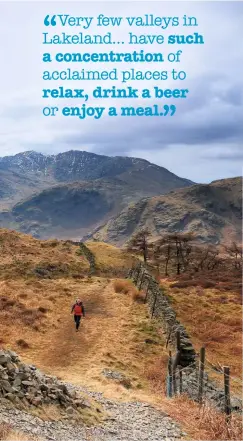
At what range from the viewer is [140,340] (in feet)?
87.4

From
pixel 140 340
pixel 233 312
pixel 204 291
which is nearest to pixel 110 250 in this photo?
A: pixel 204 291

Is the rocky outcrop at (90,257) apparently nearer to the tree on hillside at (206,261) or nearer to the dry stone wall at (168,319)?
the dry stone wall at (168,319)

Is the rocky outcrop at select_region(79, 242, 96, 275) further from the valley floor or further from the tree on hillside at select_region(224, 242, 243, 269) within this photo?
the tree on hillside at select_region(224, 242, 243, 269)

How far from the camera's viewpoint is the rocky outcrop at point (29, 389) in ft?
42.9

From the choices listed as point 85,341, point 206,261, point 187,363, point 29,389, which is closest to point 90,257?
point 206,261

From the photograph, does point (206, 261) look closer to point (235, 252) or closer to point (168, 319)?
point (235, 252)

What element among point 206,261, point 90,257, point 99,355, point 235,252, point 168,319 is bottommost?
point 206,261

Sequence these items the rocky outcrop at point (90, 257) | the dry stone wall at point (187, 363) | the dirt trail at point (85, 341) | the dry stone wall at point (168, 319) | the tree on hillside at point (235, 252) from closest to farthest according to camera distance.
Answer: the dry stone wall at point (187, 363), the dirt trail at point (85, 341), the dry stone wall at point (168, 319), the rocky outcrop at point (90, 257), the tree on hillside at point (235, 252)

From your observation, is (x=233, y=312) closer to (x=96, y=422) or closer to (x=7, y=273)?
(x=7, y=273)

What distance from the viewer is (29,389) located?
537 inches

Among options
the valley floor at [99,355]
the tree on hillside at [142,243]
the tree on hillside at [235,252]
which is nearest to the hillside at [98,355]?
the valley floor at [99,355]

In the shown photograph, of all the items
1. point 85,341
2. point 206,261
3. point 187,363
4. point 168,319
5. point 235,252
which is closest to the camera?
point 187,363

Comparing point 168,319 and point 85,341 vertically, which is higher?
point 168,319

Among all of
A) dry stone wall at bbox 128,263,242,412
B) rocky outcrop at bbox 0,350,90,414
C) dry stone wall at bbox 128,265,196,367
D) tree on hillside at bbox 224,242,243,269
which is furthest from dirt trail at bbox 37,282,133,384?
tree on hillside at bbox 224,242,243,269
